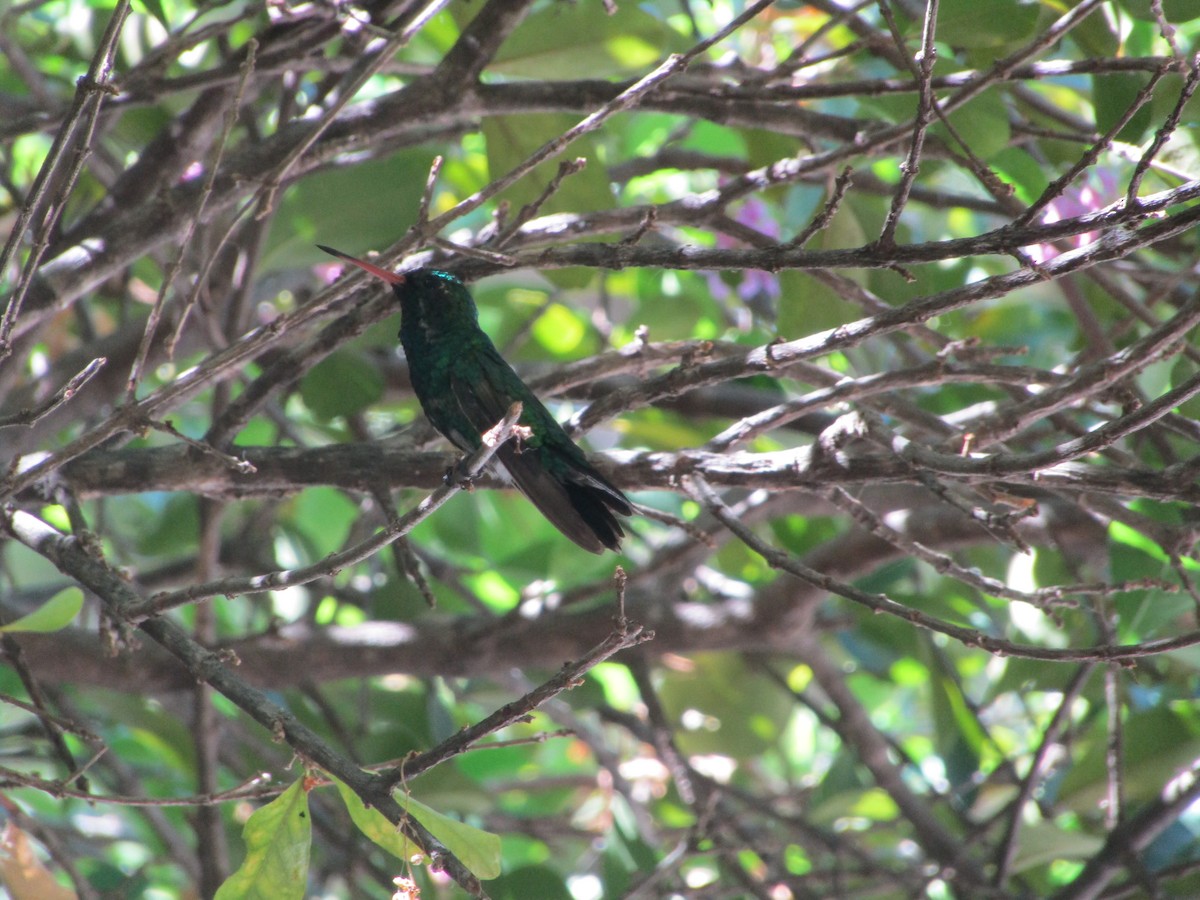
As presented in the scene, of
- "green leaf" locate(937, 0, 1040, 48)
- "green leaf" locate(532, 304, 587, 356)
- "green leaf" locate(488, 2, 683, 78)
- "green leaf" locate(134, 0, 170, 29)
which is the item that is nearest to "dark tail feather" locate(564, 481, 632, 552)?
"green leaf" locate(488, 2, 683, 78)

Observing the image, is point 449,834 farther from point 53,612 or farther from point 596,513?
point 596,513

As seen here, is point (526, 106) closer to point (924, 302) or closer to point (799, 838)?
point (924, 302)

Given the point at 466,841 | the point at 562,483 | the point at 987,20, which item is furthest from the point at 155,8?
the point at 466,841

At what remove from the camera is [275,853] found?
1.72 m

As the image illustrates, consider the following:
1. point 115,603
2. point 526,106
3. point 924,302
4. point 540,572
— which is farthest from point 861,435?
point 540,572

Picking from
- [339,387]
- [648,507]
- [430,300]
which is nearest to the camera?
[648,507]

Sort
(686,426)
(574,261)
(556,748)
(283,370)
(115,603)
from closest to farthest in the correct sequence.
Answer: (115,603)
(574,261)
(283,370)
(686,426)
(556,748)

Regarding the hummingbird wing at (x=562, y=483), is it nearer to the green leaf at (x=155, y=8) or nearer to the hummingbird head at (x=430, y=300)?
the hummingbird head at (x=430, y=300)

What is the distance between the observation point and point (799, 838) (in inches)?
158

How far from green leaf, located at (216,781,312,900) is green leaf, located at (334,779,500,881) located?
8cm

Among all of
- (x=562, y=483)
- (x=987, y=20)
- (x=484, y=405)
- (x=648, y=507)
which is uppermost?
(x=987, y=20)

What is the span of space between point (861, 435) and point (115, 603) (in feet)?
4.37

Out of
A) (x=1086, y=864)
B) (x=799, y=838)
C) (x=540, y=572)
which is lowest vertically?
(x=1086, y=864)

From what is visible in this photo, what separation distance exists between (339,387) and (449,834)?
2.01m
